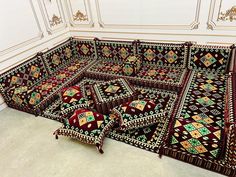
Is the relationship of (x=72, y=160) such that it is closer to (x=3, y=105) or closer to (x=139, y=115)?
(x=139, y=115)

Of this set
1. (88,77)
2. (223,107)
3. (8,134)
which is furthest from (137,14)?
(8,134)

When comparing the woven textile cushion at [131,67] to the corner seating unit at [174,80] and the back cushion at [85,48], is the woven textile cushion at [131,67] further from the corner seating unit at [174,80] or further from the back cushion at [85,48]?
the back cushion at [85,48]

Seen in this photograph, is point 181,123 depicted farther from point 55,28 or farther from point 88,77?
point 55,28

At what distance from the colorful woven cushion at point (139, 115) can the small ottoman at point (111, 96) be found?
1.01 feet

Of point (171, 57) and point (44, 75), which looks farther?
point (44, 75)

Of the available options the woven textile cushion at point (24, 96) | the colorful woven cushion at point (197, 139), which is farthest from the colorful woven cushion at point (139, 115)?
the woven textile cushion at point (24, 96)

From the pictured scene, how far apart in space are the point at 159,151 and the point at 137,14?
7.54ft

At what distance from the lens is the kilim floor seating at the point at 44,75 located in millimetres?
2744

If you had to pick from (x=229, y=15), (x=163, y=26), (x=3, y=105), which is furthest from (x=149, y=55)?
(x=3, y=105)

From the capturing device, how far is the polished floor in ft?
5.98

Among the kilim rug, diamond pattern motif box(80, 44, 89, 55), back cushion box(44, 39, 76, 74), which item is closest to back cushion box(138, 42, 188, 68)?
the kilim rug

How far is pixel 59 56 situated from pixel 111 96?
5.51 ft

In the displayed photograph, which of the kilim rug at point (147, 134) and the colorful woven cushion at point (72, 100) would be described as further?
the colorful woven cushion at point (72, 100)

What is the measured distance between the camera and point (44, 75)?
133 inches
